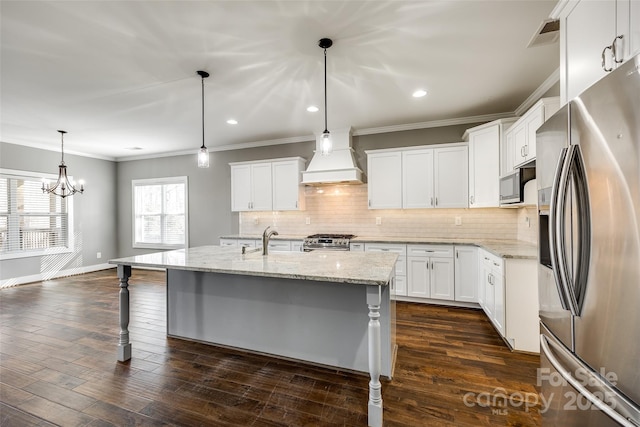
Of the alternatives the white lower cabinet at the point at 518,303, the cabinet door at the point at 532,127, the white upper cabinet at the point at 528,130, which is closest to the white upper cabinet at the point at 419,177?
the white upper cabinet at the point at 528,130

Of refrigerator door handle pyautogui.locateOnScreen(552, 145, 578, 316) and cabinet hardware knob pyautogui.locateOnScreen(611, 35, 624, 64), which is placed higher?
cabinet hardware knob pyautogui.locateOnScreen(611, 35, 624, 64)

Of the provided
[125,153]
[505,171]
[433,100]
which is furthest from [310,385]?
[125,153]

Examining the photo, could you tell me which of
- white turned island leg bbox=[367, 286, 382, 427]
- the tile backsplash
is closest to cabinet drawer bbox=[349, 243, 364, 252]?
the tile backsplash

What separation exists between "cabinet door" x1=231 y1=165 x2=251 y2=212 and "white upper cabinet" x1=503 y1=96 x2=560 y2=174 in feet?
13.6

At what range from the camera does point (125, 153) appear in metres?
6.61

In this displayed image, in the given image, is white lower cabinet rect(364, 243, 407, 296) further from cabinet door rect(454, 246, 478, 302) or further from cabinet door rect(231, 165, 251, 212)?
cabinet door rect(231, 165, 251, 212)

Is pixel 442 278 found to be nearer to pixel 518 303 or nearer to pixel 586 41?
pixel 518 303

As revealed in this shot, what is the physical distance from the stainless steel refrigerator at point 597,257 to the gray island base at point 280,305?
92cm

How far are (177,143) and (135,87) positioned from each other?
264 centimetres

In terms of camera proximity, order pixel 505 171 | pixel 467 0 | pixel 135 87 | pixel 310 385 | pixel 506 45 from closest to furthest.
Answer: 1. pixel 467 0
2. pixel 310 385
3. pixel 506 45
4. pixel 135 87
5. pixel 505 171

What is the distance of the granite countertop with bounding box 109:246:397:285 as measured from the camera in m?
1.87

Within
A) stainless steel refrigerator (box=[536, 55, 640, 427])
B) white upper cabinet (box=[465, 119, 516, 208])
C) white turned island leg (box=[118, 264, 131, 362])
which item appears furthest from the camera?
white upper cabinet (box=[465, 119, 516, 208])

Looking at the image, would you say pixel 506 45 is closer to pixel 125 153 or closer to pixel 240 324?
pixel 240 324

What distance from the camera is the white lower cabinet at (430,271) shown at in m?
3.97
